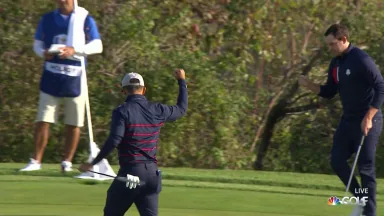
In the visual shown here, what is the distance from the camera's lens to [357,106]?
8492 millimetres

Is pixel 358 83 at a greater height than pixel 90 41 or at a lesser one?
lesser

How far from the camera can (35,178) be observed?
10.3 metres

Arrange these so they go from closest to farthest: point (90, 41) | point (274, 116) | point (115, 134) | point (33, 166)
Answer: point (115, 134) → point (90, 41) → point (33, 166) → point (274, 116)

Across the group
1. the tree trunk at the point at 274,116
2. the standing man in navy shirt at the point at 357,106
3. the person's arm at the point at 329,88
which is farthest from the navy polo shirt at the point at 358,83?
the tree trunk at the point at 274,116

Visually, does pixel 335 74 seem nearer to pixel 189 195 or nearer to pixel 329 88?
pixel 329 88

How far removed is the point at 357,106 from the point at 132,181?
96.8 inches

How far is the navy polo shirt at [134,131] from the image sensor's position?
6895 millimetres

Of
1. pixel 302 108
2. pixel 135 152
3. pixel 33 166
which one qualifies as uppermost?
pixel 135 152

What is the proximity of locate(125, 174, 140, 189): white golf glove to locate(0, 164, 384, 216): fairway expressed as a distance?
5.43 ft

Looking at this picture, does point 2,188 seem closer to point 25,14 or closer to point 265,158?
point 25,14

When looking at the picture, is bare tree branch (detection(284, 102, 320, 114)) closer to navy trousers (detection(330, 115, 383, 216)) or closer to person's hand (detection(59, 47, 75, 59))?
person's hand (detection(59, 47, 75, 59))

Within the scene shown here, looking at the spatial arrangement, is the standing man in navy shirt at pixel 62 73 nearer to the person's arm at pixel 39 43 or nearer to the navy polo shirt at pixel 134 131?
the person's arm at pixel 39 43

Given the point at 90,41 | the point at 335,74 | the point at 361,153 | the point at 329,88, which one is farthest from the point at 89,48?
the point at 361,153

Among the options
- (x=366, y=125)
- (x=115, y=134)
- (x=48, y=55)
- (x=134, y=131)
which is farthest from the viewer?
(x=48, y=55)
